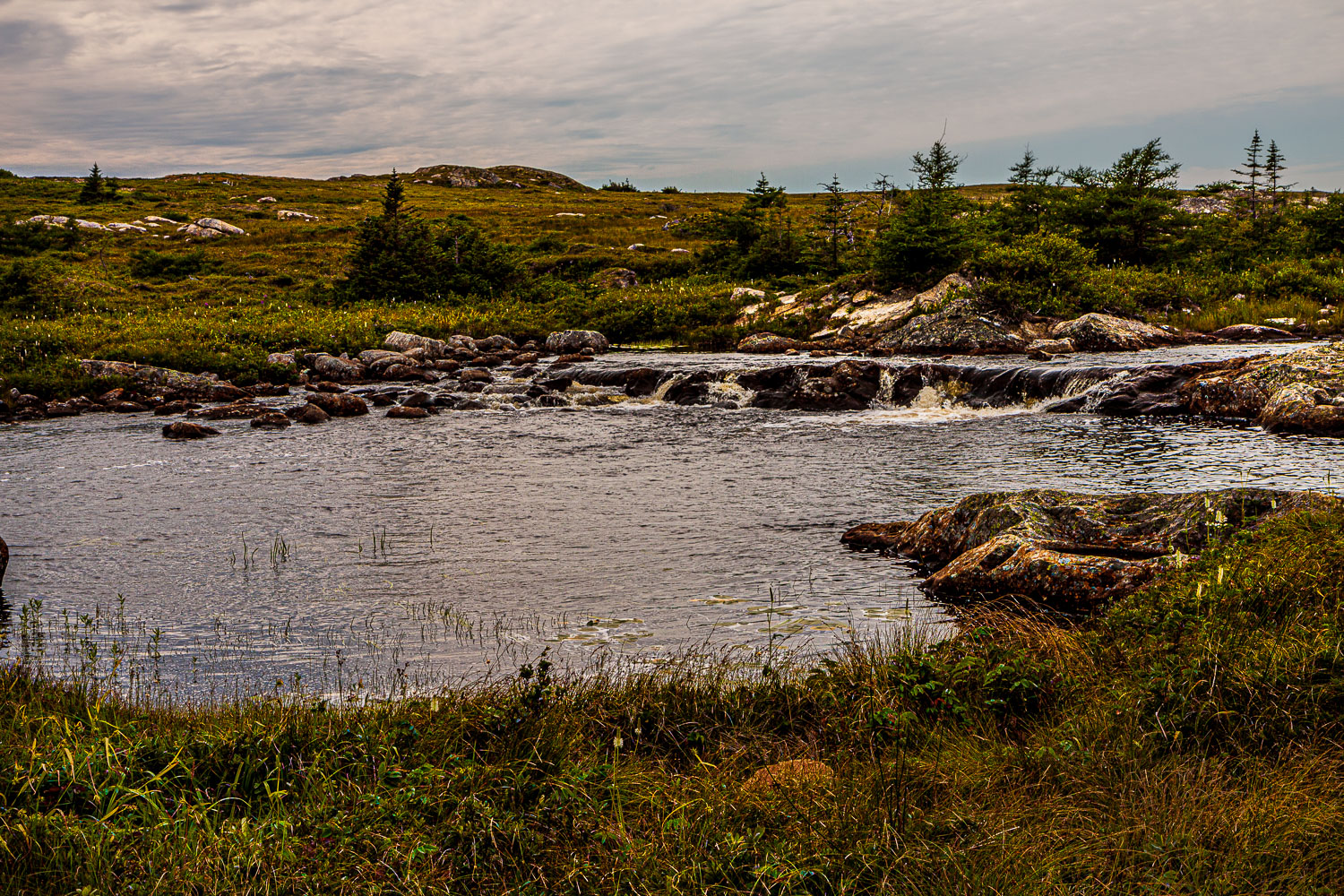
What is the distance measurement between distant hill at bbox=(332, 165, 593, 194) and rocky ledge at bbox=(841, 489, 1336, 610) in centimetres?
13692

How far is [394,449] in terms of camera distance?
2156cm

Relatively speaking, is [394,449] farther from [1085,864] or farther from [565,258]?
[565,258]

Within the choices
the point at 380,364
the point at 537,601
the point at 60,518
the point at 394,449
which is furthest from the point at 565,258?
the point at 537,601

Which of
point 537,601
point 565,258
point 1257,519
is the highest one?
point 565,258

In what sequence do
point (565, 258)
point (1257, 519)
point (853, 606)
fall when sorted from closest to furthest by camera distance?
point (1257, 519) < point (853, 606) < point (565, 258)

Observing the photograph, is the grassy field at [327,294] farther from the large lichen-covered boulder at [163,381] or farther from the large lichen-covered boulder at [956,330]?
the large lichen-covered boulder at [956,330]

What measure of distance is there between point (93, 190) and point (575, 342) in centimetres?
7771

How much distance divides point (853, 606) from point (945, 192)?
123 ft

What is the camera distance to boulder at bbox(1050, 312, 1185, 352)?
33500 mm

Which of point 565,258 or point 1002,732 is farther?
point 565,258

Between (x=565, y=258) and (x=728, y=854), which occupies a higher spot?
(x=565, y=258)

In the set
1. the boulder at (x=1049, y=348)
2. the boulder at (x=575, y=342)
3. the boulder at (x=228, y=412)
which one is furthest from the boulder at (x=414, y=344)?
the boulder at (x=1049, y=348)

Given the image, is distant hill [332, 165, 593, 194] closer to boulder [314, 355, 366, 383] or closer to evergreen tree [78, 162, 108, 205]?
evergreen tree [78, 162, 108, 205]

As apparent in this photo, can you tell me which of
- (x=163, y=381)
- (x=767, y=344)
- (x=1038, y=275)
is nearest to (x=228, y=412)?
(x=163, y=381)
